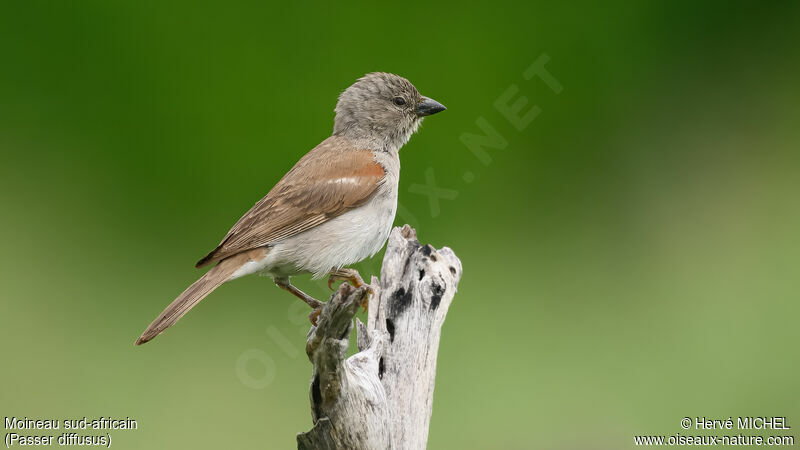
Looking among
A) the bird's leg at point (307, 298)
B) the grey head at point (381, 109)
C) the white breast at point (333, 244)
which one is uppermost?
the grey head at point (381, 109)

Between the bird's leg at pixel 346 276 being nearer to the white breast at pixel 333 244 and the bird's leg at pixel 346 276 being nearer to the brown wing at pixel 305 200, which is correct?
the white breast at pixel 333 244

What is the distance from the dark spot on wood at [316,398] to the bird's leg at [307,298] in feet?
3.00

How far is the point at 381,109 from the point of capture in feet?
14.4

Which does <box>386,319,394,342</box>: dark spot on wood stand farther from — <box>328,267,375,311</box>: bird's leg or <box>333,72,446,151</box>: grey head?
<box>333,72,446,151</box>: grey head

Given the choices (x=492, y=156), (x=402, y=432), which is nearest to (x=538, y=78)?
(x=492, y=156)

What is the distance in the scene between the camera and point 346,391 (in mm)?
2695

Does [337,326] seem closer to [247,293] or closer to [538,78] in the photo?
[247,293]

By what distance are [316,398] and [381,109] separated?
2049mm

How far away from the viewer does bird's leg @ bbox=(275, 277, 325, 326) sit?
145 inches

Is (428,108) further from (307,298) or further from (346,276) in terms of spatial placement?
(307,298)

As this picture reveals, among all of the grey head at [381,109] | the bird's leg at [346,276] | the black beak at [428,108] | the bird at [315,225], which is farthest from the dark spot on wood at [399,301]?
the black beak at [428,108]

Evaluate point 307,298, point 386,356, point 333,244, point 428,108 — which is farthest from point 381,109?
point 386,356

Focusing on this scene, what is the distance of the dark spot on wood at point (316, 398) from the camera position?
2704 millimetres

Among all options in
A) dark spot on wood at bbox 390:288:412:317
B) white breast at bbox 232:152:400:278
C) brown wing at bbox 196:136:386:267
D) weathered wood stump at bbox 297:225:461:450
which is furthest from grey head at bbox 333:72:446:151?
dark spot on wood at bbox 390:288:412:317
